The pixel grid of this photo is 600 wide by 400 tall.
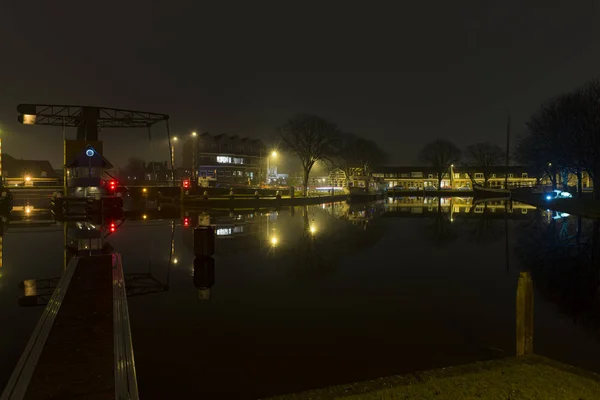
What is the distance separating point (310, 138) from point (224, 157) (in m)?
23.9

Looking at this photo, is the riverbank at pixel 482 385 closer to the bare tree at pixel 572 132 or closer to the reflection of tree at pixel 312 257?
the reflection of tree at pixel 312 257

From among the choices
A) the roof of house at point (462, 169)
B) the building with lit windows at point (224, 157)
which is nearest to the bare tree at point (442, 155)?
the roof of house at point (462, 169)

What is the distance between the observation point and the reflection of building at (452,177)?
136 m

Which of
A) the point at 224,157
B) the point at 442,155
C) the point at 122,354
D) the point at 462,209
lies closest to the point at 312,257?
the point at 122,354

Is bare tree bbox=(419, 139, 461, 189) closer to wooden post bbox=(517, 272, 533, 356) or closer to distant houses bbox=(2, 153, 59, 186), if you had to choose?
distant houses bbox=(2, 153, 59, 186)

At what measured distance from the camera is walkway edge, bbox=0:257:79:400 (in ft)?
15.9

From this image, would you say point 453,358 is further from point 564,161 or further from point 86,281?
point 564,161

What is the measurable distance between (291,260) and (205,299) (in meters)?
5.26

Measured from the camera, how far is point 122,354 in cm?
577

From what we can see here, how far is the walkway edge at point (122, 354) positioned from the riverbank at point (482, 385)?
179cm

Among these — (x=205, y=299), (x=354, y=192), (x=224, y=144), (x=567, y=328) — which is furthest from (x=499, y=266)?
(x=224, y=144)

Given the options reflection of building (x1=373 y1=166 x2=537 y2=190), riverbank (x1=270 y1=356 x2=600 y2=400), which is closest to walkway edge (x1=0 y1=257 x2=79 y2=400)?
riverbank (x1=270 y1=356 x2=600 y2=400)

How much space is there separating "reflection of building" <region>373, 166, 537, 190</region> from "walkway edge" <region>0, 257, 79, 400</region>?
5009 inches

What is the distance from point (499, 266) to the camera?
13945 mm
